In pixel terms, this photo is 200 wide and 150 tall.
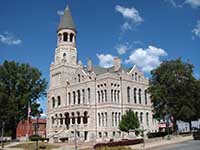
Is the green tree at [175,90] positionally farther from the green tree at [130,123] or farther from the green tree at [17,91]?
the green tree at [17,91]

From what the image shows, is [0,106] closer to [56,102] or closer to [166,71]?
[56,102]

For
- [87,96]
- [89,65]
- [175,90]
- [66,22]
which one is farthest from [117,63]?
[175,90]

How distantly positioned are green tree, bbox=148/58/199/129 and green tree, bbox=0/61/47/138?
2728 cm

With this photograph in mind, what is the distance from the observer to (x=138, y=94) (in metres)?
74.2

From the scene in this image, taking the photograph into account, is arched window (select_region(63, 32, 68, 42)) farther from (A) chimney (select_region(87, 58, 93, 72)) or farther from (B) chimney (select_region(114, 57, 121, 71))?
(B) chimney (select_region(114, 57, 121, 71))

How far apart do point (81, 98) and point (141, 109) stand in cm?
1410

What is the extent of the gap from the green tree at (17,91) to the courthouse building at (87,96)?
5.15 meters

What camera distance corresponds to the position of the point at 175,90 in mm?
60375

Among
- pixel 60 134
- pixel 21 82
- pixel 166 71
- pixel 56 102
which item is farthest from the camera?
pixel 56 102

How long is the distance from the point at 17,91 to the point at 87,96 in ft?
51.3

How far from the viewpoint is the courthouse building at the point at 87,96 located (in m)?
66.2

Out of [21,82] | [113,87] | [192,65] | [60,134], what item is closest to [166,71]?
[192,65]

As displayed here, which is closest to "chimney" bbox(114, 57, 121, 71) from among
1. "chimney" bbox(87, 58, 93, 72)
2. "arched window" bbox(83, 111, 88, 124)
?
"chimney" bbox(87, 58, 93, 72)

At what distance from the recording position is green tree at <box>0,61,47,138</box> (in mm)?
66562
